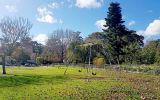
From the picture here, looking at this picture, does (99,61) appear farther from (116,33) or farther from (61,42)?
(61,42)

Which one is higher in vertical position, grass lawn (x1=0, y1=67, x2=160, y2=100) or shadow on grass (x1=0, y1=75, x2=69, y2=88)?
shadow on grass (x1=0, y1=75, x2=69, y2=88)

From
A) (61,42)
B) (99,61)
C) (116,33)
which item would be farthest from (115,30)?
(61,42)

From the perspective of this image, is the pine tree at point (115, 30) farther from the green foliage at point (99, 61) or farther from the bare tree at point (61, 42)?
the bare tree at point (61, 42)

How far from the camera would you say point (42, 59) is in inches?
4092

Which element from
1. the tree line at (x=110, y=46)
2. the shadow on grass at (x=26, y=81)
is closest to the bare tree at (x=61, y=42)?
the tree line at (x=110, y=46)

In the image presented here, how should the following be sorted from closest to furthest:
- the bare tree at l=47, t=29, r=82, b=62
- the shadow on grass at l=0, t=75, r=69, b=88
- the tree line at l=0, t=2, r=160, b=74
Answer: the shadow on grass at l=0, t=75, r=69, b=88, the tree line at l=0, t=2, r=160, b=74, the bare tree at l=47, t=29, r=82, b=62

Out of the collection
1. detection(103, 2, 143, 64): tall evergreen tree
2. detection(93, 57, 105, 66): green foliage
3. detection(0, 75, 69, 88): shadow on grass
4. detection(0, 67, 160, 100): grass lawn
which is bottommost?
detection(0, 67, 160, 100): grass lawn

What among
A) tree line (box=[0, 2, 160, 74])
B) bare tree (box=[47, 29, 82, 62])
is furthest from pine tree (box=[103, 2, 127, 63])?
bare tree (box=[47, 29, 82, 62])

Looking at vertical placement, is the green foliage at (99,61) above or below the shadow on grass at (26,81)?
above

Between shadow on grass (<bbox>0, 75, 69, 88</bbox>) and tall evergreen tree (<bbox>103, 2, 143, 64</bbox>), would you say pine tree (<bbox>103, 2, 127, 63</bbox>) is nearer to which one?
tall evergreen tree (<bbox>103, 2, 143, 64</bbox>)

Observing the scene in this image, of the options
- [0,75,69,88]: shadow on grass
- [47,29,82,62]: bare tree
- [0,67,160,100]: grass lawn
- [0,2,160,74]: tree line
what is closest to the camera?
[0,67,160,100]: grass lawn

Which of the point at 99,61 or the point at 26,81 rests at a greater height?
the point at 99,61

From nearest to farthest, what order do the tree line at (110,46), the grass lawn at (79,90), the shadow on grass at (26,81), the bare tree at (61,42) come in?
the grass lawn at (79,90), the shadow on grass at (26,81), the tree line at (110,46), the bare tree at (61,42)

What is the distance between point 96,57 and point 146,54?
1316cm
